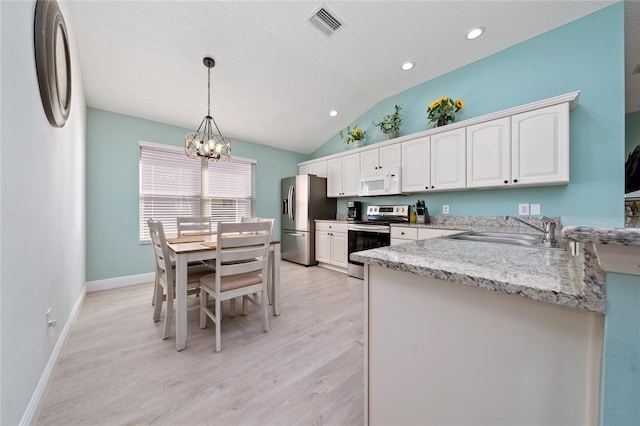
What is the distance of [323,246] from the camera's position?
4254 mm

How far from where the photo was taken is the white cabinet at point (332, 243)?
392 centimetres

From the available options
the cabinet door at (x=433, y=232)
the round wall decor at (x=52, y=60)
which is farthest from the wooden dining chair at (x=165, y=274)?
the cabinet door at (x=433, y=232)

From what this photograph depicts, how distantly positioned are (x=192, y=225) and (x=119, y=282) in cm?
130

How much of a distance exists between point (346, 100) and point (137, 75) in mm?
2824

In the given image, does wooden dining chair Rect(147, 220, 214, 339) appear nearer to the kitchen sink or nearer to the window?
the window

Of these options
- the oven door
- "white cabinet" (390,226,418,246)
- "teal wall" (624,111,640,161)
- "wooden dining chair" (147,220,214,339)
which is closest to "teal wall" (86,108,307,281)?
"wooden dining chair" (147,220,214,339)

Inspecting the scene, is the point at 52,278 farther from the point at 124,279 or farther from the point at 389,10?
the point at 389,10

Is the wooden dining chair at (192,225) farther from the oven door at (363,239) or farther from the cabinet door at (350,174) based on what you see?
the cabinet door at (350,174)

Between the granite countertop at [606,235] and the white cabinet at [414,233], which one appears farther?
the white cabinet at [414,233]

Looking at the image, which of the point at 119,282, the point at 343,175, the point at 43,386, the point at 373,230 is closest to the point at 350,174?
the point at 343,175

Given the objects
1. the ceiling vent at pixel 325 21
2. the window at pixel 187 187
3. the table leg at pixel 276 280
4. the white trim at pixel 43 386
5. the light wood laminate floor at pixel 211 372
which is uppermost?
the ceiling vent at pixel 325 21

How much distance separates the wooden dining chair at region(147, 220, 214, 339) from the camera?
1907mm

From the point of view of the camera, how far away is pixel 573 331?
56 cm

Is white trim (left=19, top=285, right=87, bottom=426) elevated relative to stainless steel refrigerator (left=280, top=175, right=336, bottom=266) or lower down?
lower down
